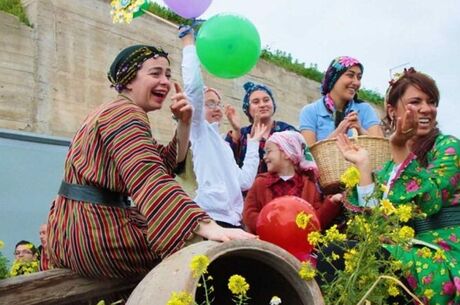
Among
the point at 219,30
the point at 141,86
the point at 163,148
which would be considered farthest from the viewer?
the point at 219,30

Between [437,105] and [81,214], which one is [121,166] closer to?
[81,214]

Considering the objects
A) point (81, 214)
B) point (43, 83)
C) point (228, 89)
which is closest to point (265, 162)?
point (81, 214)

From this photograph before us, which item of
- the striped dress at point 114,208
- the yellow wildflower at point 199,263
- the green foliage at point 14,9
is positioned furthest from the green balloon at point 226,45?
the green foliage at point 14,9

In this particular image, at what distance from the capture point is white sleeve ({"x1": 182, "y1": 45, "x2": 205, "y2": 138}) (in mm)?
3508

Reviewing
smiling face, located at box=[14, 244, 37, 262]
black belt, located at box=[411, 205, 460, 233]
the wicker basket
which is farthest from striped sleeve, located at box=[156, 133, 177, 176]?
smiling face, located at box=[14, 244, 37, 262]

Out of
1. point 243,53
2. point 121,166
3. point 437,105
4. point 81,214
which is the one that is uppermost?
point 243,53

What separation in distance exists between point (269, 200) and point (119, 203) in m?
1.30

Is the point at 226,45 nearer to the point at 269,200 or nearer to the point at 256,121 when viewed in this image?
the point at 256,121

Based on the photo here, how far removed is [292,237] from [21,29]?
5.76 meters

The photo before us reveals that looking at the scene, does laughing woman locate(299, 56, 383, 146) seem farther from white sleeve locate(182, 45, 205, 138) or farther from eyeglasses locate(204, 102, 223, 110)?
white sleeve locate(182, 45, 205, 138)

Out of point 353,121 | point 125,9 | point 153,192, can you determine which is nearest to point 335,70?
point 353,121

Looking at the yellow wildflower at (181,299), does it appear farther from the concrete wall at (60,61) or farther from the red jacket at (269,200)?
the concrete wall at (60,61)

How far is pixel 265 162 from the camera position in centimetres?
407

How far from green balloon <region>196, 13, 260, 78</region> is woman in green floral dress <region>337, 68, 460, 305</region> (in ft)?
3.49
